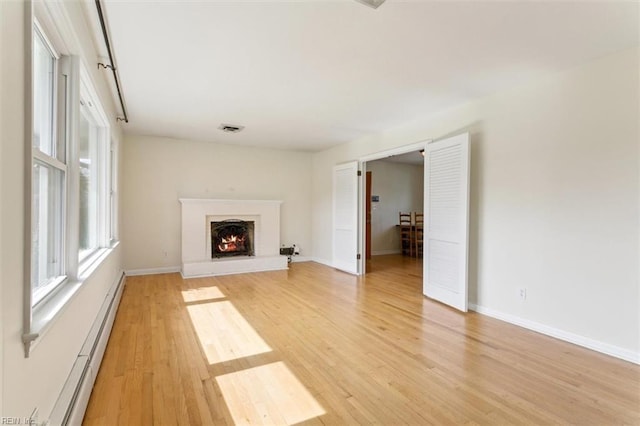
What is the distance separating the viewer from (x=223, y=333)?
10.0ft

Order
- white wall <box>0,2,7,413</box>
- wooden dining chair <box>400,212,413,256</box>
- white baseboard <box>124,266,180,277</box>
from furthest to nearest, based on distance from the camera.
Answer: wooden dining chair <box>400,212,413,256</box>
white baseboard <box>124,266,180,277</box>
white wall <box>0,2,7,413</box>

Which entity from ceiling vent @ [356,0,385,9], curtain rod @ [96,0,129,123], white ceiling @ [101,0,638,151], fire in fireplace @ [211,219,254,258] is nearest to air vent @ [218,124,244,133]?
white ceiling @ [101,0,638,151]

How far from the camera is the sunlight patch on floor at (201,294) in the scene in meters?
4.24

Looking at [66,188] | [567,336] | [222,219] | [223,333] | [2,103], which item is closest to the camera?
[2,103]

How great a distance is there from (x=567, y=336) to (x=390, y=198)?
234 inches

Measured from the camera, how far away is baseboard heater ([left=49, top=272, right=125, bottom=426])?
1569 millimetres

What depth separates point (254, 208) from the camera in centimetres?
647

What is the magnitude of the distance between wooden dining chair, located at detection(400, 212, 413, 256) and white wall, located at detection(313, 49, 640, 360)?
4454 mm

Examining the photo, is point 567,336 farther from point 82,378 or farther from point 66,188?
point 66,188

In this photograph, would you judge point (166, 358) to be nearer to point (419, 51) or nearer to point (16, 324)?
point (16, 324)

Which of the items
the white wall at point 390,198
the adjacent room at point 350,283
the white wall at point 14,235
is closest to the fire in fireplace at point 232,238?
the adjacent room at point 350,283

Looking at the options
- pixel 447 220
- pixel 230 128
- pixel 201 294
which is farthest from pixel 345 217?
pixel 201 294

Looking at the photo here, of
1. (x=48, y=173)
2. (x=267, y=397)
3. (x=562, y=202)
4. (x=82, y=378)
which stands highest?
(x=48, y=173)

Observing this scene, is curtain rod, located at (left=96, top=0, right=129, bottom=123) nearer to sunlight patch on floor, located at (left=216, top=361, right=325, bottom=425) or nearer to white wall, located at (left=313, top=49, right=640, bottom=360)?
sunlight patch on floor, located at (left=216, top=361, right=325, bottom=425)
